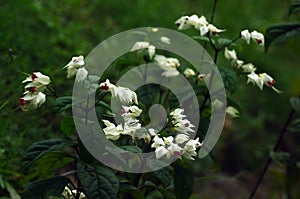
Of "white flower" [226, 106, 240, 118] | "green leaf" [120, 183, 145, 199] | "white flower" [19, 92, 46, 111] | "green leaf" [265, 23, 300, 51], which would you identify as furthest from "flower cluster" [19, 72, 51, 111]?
"green leaf" [265, 23, 300, 51]

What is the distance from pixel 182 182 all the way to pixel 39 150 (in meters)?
0.45

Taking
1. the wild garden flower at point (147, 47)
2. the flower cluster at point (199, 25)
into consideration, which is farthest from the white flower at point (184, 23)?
the wild garden flower at point (147, 47)

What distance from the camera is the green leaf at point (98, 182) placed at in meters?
1.37

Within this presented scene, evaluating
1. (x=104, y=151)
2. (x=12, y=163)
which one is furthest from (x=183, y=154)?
(x=12, y=163)

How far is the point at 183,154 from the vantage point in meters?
1.45

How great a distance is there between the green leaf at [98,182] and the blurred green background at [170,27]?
632 millimetres

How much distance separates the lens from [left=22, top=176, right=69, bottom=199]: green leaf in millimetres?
1444

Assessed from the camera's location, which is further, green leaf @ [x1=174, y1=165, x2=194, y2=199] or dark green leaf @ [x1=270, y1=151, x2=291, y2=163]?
dark green leaf @ [x1=270, y1=151, x2=291, y2=163]

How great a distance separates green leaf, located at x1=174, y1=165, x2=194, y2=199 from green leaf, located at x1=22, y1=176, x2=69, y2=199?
14.9 inches

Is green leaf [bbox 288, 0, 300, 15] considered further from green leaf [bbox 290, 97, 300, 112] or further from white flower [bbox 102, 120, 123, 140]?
white flower [bbox 102, 120, 123, 140]

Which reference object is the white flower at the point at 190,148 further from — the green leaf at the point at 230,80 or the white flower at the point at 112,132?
the green leaf at the point at 230,80

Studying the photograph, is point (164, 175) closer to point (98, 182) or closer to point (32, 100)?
point (98, 182)

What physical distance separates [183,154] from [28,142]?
0.94 meters

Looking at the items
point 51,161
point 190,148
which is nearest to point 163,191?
point 190,148
